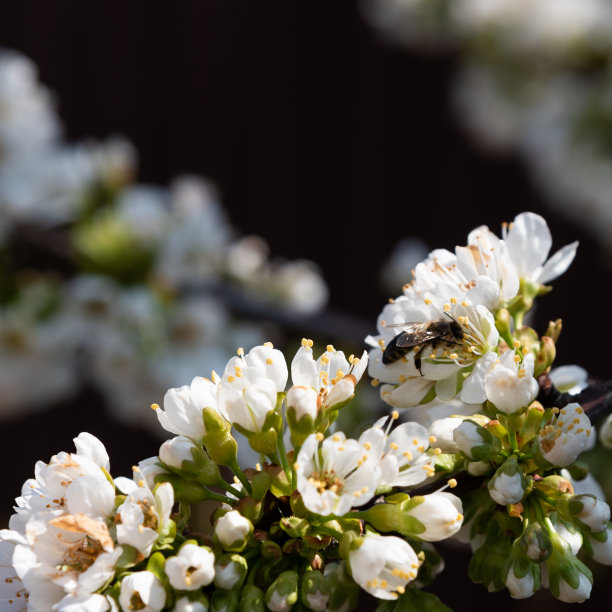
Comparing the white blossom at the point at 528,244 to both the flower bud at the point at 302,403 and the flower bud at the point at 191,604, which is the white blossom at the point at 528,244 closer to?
the flower bud at the point at 302,403

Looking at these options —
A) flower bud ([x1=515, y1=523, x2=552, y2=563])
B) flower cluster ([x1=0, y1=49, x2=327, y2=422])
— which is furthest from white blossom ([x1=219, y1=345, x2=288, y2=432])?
flower cluster ([x1=0, y1=49, x2=327, y2=422])

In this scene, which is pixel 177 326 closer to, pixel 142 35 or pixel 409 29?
pixel 409 29

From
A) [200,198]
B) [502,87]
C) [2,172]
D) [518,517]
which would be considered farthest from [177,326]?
[502,87]

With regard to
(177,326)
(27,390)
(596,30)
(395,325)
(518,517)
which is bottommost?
(27,390)

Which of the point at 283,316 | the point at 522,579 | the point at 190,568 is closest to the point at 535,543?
the point at 522,579

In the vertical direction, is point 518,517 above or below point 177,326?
above

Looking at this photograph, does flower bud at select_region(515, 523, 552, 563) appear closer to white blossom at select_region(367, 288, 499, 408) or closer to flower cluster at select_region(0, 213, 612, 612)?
flower cluster at select_region(0, 213, 612, 612)

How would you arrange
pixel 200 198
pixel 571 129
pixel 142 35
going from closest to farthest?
pixel 200 198
pixel 571 129
pixel 142 35

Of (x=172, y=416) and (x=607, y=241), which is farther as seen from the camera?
(x=607, y=241)

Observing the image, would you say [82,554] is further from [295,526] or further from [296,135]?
[296,135]
